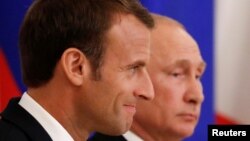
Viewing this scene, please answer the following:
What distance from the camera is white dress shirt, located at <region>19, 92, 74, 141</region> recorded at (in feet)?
3.58

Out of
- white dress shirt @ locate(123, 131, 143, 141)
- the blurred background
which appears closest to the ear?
white dress shirt @ locate(123, 131, 143, 141)

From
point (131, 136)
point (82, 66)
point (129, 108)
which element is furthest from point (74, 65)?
point (131, 136)

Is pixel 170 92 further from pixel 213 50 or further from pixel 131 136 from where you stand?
pixel 213 50

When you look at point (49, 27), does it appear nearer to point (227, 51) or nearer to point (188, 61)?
point (188, 61)

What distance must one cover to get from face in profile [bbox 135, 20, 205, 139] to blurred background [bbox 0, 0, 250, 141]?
0.38 m

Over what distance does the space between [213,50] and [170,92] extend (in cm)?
52

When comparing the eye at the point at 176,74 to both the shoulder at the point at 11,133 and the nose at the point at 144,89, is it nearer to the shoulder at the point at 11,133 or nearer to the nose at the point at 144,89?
the nose at the point at 144,89

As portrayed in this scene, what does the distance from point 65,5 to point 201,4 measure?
0.90 metres

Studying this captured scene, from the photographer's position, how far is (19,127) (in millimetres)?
1059

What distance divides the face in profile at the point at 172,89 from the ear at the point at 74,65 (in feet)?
1.29

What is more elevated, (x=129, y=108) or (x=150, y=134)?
(x=129, y=108)

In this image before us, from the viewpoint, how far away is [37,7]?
3.83ft

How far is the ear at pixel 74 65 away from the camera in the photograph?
1.11 metres

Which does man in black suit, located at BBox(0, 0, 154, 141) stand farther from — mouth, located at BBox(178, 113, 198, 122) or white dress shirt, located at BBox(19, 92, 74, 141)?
mouth, located at BBox(178, 113, 198, 122)
